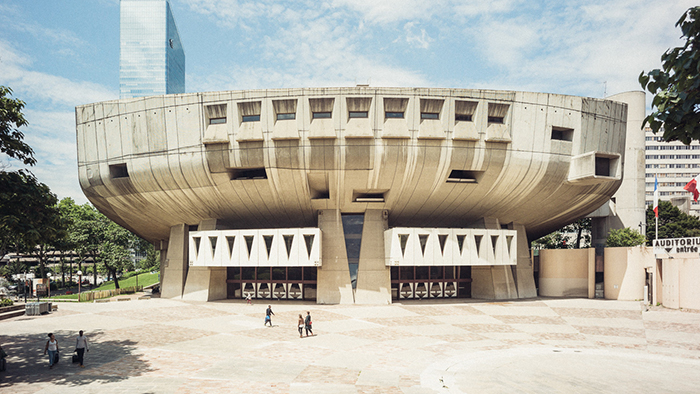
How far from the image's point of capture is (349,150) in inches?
1104

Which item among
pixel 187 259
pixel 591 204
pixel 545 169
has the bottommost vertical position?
pixel 187 259

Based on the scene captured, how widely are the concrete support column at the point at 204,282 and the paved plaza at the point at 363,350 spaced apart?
13.4 feet

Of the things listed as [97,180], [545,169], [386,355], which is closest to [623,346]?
[386,355]

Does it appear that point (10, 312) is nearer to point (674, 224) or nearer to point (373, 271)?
point (373, 271)

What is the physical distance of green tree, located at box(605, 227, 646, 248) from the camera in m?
43.4

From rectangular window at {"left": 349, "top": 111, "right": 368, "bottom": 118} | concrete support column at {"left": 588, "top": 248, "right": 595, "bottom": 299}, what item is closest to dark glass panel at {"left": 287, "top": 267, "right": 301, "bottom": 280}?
rectangular window at {"left": 349, "top": 111, "right": 368, "bottom": 118}

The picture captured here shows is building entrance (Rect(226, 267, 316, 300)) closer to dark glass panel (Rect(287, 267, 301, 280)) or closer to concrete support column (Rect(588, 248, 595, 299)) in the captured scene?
dark glass panel (Rect(287, 267, 301, 280))

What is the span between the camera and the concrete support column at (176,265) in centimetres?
3422

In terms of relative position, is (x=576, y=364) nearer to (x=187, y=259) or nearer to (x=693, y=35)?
(x=693, y=35)

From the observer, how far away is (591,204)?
A: 34750 mm

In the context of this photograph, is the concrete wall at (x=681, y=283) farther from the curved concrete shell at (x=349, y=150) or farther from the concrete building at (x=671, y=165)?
the concrete building at (x=671, y=165)

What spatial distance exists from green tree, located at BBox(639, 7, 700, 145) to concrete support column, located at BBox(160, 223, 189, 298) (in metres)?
34.5

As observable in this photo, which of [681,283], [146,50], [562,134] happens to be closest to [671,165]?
[681,283]

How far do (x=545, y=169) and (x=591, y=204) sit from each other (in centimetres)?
868
